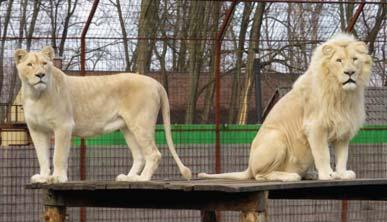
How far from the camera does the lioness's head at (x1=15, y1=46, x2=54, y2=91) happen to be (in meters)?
8.58

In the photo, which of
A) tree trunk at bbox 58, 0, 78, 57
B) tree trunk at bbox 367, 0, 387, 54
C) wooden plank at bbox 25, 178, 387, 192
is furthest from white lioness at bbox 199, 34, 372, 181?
tree trunk at bbox 367, 0, 387, 54

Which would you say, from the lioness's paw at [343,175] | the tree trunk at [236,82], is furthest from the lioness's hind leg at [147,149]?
the tree trunk at [236,82]

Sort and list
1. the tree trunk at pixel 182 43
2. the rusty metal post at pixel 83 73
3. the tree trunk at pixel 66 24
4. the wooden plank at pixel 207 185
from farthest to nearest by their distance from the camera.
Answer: the tree trunk at pixel 182 43 < the tree trunk at pixel 66 24 < the rusty metal post at pixel 83 73 < the wooden plank at pixel 207 185

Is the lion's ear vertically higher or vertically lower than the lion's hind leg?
higher

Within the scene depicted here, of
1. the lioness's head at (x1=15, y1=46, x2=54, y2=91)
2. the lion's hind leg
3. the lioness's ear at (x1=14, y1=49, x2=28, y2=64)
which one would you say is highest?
the lioness's ear at (x1=14, y1=49, x2=28, y2=64)

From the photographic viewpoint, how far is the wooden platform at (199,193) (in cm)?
788

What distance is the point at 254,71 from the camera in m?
13.5

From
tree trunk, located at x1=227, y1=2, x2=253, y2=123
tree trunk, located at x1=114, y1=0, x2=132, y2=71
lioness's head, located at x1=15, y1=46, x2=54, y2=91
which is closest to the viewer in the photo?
lioness's head, located at x1=15, y1=46, x2=54, y2=91

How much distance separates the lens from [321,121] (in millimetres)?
8945

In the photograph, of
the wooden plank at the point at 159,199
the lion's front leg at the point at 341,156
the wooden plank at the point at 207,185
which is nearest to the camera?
the wooden plank at the point at 207,185

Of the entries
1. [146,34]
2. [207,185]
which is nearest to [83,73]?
[146,34]

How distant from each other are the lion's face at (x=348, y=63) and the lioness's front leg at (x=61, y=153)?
97.0 inches

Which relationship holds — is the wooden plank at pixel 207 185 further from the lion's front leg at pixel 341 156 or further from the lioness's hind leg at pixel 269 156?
the lioness's hind leg at pixel 269 156

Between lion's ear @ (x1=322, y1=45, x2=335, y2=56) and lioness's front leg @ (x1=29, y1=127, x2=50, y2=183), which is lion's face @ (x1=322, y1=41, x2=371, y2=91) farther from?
lioness's front leg @ (x1=29, y1=127, x2=50, y2=183)
